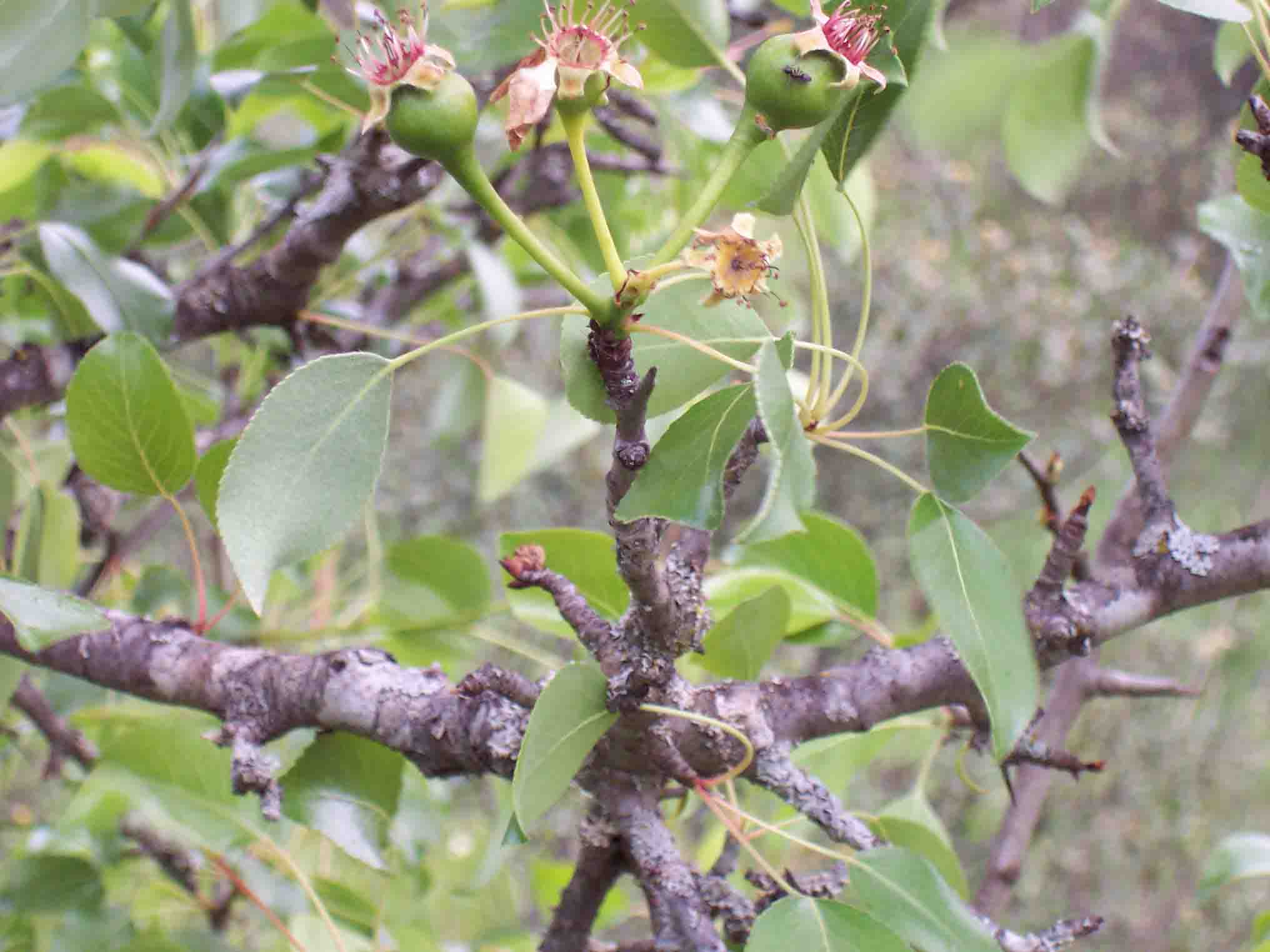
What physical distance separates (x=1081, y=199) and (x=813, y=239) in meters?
2.57

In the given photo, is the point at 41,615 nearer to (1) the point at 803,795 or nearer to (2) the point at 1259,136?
(1) the point at 803,795

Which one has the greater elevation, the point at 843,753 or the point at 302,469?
the point at 302,469

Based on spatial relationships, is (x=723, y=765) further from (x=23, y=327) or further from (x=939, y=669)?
(x=23, y=327)

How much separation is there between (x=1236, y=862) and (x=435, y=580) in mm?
411

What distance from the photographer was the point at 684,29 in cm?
39

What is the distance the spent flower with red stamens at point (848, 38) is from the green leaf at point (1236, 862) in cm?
41

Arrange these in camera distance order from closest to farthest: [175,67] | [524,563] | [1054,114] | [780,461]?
[780,461], [524,563], [175,67], [1054,114]

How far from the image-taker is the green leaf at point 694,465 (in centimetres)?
27

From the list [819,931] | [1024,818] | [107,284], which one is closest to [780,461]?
[819,931]

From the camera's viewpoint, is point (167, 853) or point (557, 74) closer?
point (557, 74)

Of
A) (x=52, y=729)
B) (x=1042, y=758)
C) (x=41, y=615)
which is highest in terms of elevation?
(x=41, y=615)

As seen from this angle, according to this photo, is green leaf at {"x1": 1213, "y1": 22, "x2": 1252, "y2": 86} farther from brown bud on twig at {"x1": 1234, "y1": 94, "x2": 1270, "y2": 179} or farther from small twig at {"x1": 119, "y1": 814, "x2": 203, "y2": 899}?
small twig at {"x1": 119, "y1": 814, "x2": 203, "y2": 899}

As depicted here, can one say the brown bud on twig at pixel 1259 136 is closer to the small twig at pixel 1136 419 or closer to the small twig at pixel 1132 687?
the small twig at pixel 1136 419

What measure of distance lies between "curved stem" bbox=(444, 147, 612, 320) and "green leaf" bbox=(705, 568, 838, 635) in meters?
0.26
